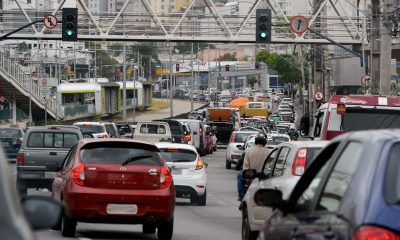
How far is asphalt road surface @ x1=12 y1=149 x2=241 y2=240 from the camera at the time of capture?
745 inches

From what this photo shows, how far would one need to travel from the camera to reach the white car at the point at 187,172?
2767 centimetres

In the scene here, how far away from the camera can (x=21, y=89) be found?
2931 inches

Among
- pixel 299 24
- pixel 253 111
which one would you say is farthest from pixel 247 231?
pixel 253 111

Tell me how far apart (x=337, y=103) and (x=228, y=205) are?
5.13m

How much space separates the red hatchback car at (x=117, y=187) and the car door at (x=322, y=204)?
342 inches

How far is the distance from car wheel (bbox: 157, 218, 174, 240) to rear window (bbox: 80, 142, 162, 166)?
2.95ft

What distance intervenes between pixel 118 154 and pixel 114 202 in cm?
77

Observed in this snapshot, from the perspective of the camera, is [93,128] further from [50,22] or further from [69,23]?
[50,22]

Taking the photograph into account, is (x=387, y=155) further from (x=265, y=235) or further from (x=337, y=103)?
(x=337, y=103)

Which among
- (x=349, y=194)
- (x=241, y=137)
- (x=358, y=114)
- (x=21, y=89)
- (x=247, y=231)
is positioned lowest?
(x=241, y=137)

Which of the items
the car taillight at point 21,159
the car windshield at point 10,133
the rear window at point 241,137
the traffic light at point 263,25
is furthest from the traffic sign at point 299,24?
the car taillight at point 21,159

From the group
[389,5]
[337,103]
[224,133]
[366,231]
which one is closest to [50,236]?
[337,103]

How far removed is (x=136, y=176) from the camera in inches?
691

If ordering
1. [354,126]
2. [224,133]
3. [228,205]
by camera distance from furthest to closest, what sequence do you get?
[224,133], [228,205], [354,126]
